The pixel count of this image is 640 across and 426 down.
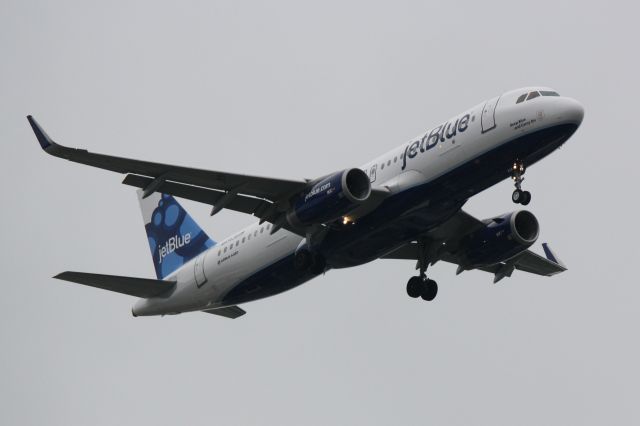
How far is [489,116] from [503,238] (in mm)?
6694

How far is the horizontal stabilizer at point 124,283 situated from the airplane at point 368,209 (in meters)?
0.05

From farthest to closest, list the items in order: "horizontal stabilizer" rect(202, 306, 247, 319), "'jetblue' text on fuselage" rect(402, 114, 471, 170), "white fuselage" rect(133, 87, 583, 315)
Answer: "horizontal stabilizer" rect(202, 306, 247, 319)
"'jetblue' text on fuselage" rect(402, 114, 471, 170)
"white fuselage" rect(133, 87, 583, 315)

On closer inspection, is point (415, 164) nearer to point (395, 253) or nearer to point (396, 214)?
point (396, 214)

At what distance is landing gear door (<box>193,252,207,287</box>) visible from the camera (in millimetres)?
41594

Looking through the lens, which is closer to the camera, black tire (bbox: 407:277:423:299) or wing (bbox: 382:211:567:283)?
wing (bbox: 382:211:567:283)

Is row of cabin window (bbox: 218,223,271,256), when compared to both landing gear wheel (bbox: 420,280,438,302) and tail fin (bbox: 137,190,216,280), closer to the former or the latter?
tail fin (bbox: 137,190,216,280)

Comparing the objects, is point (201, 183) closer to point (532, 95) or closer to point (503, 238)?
point (532, 95)

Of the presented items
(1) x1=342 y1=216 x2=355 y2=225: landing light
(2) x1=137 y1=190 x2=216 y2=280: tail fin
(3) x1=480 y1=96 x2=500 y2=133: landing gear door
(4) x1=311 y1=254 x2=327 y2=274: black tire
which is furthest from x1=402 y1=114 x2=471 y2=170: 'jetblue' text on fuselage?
(2) x1=137 y1=190 x2=216 y2=280: tail fin

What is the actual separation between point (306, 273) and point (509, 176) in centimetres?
799

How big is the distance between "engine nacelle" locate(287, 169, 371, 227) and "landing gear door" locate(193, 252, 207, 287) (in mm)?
7302

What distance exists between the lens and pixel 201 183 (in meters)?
35.8

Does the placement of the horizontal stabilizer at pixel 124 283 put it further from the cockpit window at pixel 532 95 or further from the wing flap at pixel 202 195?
the cockpit window at pixel 532 95

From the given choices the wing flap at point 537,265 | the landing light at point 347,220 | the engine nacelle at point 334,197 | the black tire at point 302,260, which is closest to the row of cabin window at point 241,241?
the black tire at point 302,260

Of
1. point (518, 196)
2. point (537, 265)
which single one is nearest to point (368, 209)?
point (518, 196)
